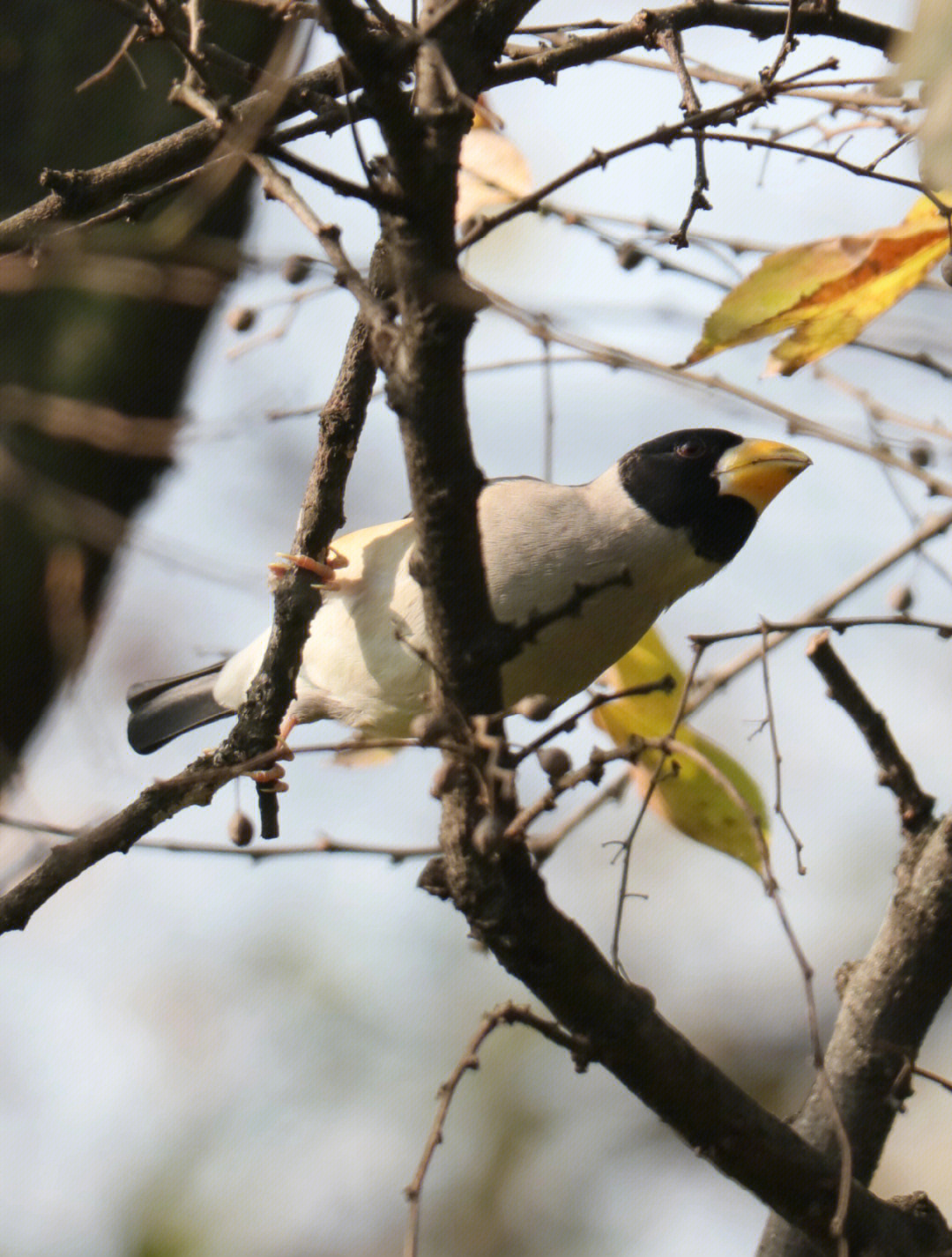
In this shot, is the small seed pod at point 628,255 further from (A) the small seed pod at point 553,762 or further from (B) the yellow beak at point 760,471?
(A) the small seed pod at point 553,762

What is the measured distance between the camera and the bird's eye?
3.62 metres

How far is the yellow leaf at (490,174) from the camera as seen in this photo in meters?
3.00

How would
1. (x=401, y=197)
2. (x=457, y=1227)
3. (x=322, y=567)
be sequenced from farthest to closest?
(x=457, y=1227), (x=322, y=567), (x=401, y=197)

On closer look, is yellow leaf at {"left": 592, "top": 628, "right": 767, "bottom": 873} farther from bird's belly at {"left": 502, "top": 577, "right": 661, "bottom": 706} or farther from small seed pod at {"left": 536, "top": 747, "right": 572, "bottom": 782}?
small seed pod at {"left": 536, "top": 747, "right": 572, "bottom": 782}

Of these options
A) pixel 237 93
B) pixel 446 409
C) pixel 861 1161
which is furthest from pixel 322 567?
pixel 237 93

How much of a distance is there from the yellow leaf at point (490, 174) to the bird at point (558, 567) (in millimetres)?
621

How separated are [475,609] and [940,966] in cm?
130

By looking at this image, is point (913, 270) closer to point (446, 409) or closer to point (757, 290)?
→ point (757, 290)

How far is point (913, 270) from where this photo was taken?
2410 millimetres

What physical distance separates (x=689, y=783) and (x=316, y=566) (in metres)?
0.89

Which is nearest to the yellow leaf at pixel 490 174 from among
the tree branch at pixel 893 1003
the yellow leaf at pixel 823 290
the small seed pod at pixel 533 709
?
the yellow leaf at pixel 823 290

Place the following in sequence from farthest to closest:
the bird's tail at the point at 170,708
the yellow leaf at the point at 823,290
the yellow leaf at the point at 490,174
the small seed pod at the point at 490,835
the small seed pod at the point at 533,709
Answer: the bird's tail at the point at 170,708
the yellow leaf at the point at 490,174
the yellow leaf at the point at 823,290
the small seed pod at the point at 533,709
the small seed pod at the point at 490,835

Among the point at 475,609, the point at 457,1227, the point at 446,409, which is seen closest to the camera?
the point at 446,409

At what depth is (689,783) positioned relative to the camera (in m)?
2.89
